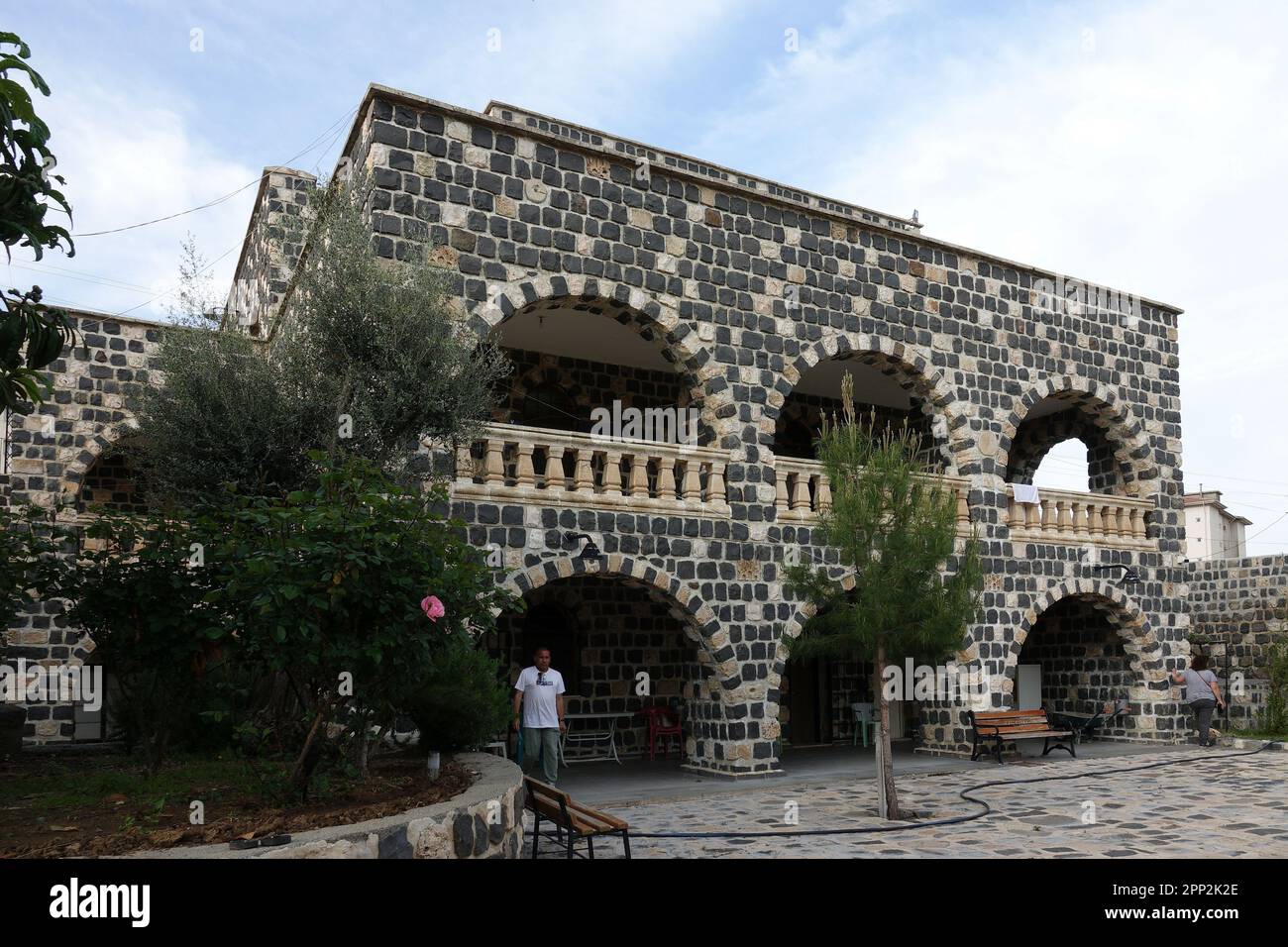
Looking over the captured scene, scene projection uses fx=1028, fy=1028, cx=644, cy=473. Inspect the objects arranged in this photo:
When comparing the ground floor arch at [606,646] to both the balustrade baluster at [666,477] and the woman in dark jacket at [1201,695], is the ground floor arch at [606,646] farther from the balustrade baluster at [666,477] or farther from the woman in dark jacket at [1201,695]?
the woman in dark jacket at [1201,695]

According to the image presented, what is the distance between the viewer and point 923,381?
44.7ft

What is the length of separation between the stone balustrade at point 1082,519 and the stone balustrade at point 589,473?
514 centimetres

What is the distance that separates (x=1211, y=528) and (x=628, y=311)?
24.4 metres

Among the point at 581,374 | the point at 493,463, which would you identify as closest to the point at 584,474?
the point at 493,463

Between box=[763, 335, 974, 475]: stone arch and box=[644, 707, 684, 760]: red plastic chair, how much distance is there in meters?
4.54

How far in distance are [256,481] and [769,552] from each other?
5.82 meters

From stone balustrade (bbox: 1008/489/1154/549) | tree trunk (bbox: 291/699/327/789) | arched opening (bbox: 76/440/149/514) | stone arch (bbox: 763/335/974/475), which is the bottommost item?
tree trunk (bbox: 291/699/327/789)

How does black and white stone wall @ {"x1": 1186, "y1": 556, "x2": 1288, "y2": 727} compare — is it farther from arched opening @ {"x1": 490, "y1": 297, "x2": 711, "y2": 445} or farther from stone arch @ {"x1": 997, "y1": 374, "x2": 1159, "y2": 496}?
arched opening @ {"x1": 490, "y1": 297, "x2": 711, "y2": 445}

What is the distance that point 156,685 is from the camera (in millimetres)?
7207

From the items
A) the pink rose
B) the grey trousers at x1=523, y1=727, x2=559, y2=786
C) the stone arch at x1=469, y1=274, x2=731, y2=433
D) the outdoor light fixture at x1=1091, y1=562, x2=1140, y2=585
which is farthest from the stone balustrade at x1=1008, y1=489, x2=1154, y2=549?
the pink rose

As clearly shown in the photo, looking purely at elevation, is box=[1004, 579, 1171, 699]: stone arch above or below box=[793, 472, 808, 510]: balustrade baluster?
below

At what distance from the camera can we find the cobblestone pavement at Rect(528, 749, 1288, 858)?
7617 millimetres

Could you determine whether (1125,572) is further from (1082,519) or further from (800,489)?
(800,489)
